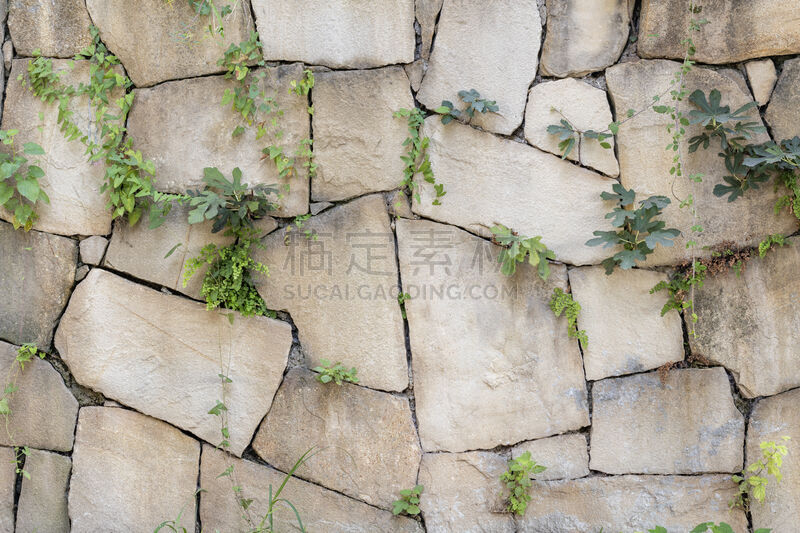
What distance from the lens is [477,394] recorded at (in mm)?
2570

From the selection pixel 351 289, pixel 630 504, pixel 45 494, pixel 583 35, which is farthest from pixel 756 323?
pixel 45 494

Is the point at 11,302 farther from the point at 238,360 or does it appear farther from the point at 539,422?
the point at 539,422

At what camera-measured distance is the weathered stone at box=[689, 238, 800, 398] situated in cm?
243

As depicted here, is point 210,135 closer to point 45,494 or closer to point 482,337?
point 482,337

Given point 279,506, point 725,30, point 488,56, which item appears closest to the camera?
point 725,30

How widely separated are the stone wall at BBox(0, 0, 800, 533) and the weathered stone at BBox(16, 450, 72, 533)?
1 cm

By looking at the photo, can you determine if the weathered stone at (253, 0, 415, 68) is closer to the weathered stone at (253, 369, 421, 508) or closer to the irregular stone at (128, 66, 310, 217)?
the irregular stone at (128, 66, 310, 217)

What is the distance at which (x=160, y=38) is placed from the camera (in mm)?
2609

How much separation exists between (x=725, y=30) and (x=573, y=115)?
2.07 feet

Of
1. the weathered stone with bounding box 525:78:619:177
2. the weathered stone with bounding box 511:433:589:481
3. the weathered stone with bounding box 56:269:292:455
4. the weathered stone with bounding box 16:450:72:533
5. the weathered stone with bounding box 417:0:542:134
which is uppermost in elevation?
the weathered stone with bounding box 417:0:542:134

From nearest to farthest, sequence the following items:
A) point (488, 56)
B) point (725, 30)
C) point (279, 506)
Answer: point (725, 30) < point (488, 56) < point (279, 506)

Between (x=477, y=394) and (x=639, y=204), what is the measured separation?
982mm

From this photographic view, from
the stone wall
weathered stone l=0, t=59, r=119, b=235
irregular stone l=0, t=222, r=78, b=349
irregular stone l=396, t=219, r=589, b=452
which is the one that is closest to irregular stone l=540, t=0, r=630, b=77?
the stone wall

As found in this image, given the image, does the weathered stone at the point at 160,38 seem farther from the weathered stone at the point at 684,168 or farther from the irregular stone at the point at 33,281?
the weathered stone at the point at 684,168
